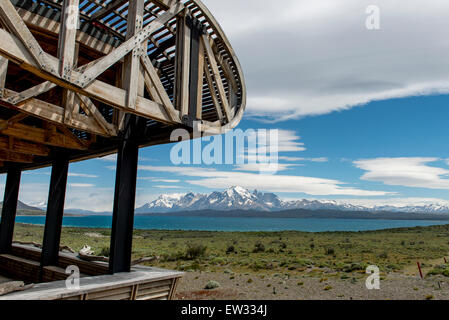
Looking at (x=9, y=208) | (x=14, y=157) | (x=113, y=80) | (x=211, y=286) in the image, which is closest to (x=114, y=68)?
(x=113, y=80)

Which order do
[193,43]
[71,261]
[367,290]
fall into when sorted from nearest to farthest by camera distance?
[193,43] → [71,261] → [367,290]

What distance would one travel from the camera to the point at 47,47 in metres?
5.93

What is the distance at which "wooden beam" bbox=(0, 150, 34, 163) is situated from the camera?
947cm

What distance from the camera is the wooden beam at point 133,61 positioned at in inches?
171

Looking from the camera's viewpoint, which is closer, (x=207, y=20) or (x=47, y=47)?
(x=207, y=20)

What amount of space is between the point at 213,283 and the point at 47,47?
1068cm

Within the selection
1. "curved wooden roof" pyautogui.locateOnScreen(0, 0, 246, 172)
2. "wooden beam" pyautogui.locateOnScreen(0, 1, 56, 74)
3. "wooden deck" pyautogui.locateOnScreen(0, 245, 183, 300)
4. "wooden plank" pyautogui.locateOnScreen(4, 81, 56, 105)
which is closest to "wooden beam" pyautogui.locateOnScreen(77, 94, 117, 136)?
"curved wooden roof" pyautogui.locateOnScreen(0, 0, 246, 172)

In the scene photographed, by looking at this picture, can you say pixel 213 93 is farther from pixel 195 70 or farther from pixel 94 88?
pixel 94 88

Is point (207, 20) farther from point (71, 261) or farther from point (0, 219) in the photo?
point (0, 219)

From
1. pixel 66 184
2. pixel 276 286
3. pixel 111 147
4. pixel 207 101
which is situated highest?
pixel 207 101

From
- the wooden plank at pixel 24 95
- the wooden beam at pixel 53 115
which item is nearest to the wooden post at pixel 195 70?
the wooden beam at pixel 53 115

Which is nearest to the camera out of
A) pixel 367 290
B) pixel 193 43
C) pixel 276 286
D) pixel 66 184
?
pixel 193 43

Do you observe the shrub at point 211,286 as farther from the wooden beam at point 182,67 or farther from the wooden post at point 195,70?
the wooden beam at point 182,67
